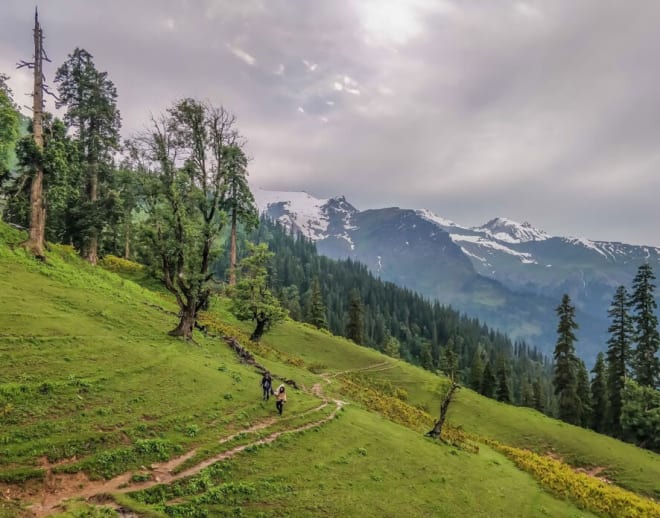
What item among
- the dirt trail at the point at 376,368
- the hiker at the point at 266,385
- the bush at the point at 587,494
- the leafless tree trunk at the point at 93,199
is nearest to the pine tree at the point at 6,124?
the leafless tree trunk at the point at 93,199

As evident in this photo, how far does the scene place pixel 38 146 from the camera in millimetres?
31812

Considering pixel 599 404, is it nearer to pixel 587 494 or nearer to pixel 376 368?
pixel 376 368

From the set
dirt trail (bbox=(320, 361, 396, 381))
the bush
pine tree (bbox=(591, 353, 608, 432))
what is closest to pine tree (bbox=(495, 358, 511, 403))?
pine tree (bbox=(591, 353, 608, 432))

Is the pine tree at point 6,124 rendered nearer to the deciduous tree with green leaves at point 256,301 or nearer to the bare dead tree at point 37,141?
the bare dead tree at point 37,141

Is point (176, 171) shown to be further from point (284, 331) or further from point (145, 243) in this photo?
point (284, 331)

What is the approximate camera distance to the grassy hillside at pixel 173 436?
14602mm

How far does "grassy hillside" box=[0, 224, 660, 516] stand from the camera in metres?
14.6

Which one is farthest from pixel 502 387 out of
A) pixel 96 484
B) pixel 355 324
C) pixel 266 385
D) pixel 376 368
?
pixel 96 484

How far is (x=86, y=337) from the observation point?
24.3m

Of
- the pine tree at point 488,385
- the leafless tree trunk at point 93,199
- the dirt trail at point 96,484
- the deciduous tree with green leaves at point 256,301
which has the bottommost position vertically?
the pine tree at point 488,385

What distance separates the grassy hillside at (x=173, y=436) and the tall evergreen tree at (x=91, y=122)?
10.0m

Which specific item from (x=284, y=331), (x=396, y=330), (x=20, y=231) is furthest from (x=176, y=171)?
(x=396, y=330)

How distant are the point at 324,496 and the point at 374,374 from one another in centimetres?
4219

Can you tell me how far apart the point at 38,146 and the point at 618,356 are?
83.0 metres
